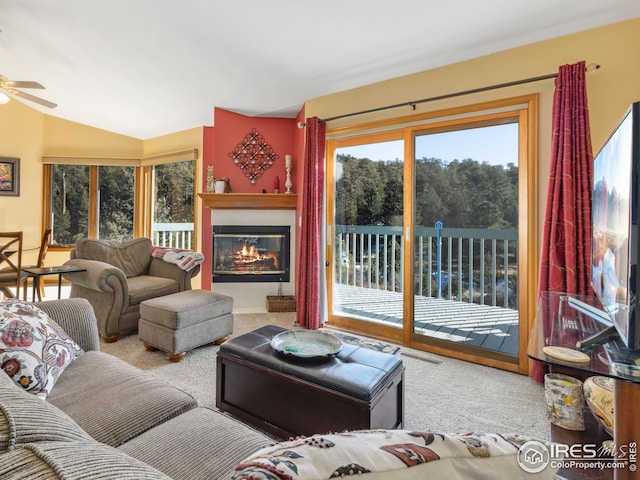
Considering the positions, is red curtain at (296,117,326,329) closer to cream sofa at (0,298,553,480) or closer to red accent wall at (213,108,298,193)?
red accent wall at (213,108,298,193)

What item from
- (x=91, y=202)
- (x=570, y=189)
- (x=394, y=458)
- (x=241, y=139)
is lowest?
(x=394, y=458)

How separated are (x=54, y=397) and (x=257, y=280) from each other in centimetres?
293

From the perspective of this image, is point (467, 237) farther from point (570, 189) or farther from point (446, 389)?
point (446, 389)

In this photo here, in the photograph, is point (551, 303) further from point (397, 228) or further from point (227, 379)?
point (227, 379)

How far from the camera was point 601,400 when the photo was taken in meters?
1.31

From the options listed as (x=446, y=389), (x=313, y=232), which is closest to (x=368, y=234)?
(x=313, y=232)

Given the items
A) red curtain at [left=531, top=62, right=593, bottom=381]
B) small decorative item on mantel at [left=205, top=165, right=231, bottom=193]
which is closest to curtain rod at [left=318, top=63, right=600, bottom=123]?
red curtain at [left=531, top=62, right=593, bottom=381]

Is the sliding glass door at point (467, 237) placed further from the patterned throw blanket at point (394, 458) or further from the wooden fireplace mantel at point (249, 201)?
the patterned throw blanket at point (394, 458)

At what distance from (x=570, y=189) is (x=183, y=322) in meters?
2.91

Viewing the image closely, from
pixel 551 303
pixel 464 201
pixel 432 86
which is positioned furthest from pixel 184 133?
pixel 551 303

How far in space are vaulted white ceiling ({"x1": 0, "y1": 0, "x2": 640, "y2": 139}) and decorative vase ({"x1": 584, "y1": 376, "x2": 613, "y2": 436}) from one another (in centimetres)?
218

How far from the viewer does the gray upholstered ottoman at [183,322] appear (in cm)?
260

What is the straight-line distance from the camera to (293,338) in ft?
6.35

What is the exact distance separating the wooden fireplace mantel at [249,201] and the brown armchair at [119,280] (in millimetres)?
880
